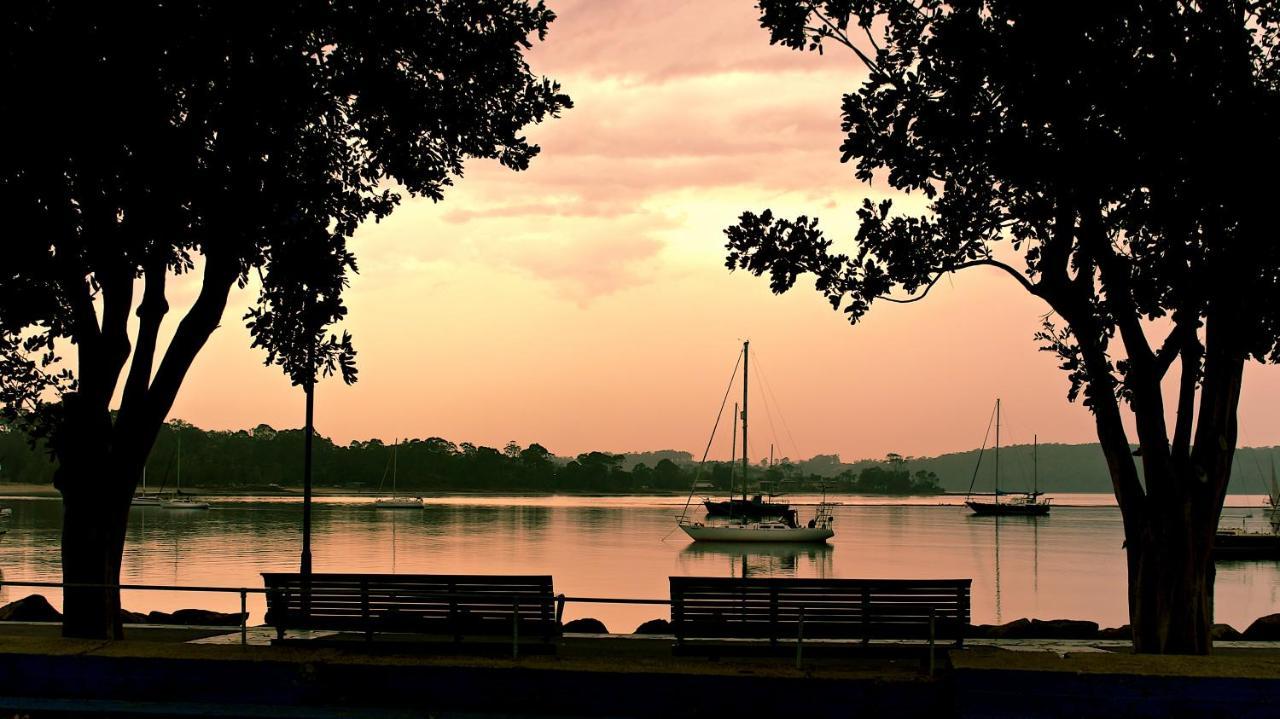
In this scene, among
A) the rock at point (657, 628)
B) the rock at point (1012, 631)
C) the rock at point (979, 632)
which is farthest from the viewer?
the rock at point (1012, 631)

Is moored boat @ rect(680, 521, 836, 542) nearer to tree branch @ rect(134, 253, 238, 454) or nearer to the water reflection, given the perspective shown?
the water reflection

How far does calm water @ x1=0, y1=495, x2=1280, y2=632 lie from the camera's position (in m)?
56.2

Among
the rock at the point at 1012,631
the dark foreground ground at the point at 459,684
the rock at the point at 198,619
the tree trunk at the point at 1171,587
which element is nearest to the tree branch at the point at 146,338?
the dark foreground ground at the point at 459,684

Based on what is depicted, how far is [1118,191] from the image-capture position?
14578mm

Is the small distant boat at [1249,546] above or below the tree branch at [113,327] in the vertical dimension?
below

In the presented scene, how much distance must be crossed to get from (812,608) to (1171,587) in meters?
4.32

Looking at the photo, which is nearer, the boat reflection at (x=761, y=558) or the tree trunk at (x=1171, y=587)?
the tree trunk at (x=1171, y=587)

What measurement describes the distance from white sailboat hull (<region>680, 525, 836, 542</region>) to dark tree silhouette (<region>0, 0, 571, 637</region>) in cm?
7476

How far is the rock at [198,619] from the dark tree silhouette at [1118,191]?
1353 cm

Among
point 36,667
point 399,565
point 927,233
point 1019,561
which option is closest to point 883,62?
point 927,233

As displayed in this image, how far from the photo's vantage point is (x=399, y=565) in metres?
74.3

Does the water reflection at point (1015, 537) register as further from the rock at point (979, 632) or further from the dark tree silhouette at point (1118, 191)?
the dark tree silhouette at point (1118, 191)

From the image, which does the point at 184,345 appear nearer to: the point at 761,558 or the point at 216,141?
the point at 216,141

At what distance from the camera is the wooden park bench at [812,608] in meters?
15.3
